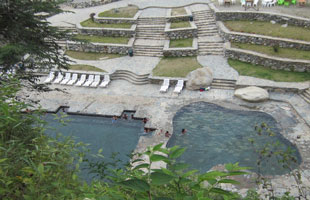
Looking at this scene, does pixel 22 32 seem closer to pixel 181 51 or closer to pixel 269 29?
pixel 181 51

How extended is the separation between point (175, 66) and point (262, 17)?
36.7 ft

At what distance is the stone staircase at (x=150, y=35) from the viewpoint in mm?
26031

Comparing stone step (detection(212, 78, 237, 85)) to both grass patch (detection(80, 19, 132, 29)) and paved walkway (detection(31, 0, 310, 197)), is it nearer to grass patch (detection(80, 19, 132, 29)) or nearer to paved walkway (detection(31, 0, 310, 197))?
paved walkway (detection(31, 0, 310, 197))

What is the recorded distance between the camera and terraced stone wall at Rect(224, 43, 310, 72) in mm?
20719

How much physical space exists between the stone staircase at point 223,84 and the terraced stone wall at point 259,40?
6.19 meters

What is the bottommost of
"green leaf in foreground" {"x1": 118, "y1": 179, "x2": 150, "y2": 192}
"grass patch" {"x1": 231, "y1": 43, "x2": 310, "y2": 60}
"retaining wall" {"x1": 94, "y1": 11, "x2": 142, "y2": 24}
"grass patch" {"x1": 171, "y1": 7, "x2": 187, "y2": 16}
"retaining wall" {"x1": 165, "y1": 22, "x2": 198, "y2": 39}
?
"green leaf in foreground" {"x1": 118, "y1": 179, "x2": 150, "y2": 192}

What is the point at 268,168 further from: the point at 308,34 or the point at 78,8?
the point at 78,8

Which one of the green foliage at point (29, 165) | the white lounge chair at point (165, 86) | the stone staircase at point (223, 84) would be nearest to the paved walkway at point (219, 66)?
the stone staircase at point (223, 84)

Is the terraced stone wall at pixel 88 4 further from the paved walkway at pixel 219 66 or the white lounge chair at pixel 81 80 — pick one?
the paved walkway at pixel 219 66

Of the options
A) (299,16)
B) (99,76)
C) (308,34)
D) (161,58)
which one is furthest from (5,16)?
(299,16)

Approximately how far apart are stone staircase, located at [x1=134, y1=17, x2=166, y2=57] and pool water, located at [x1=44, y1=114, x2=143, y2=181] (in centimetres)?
1054

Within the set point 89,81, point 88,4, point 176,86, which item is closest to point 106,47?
point 89,81

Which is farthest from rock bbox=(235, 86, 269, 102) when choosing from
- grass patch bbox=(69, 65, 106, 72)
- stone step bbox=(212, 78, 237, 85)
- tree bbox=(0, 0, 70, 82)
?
tree bbox=(0, 0, 70, 82)

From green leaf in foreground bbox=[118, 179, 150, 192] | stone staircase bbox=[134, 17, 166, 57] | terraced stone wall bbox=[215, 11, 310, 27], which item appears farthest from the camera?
stone staircase bbox=[134, 17, 166, 57]
